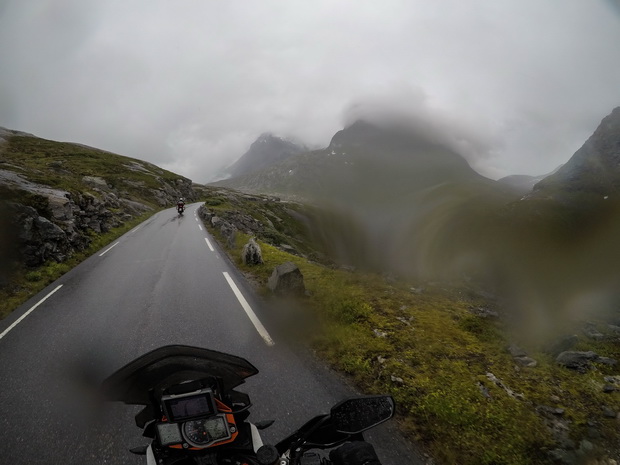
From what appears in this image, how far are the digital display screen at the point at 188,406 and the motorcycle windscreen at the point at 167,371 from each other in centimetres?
19

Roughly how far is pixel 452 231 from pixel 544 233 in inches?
1385

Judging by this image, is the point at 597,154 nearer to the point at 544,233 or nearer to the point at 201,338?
the point at 544,233

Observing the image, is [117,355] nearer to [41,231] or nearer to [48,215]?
[41,231]

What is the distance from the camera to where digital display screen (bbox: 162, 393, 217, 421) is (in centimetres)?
230

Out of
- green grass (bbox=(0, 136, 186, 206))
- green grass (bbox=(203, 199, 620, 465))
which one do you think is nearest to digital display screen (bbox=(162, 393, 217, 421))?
green grass (bbox=(203, 199, 620, 465))

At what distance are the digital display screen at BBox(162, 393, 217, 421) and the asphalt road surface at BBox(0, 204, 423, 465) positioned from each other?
2069 millimetres

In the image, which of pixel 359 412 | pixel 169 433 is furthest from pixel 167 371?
pixel 359 412

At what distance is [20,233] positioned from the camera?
1244cm

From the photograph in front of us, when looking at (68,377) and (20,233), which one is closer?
(68,377)


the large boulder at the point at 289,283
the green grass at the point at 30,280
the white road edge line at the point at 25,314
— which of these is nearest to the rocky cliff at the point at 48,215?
the green grass at the point at 30,280

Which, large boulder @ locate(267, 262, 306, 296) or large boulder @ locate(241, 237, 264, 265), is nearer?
large boulder @ locate(267, 262, 306, 296)

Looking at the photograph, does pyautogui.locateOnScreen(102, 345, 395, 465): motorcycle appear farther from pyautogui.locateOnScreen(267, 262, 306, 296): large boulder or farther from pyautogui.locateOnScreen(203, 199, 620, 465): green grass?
pyautogui.locateOnScreen(267, 262, 306, 296): large boulder

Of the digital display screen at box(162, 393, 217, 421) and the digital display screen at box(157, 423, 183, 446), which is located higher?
the digital display screen at box(162, 393, 217, 421)

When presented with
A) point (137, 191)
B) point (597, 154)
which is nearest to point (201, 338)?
point (137, 191)
